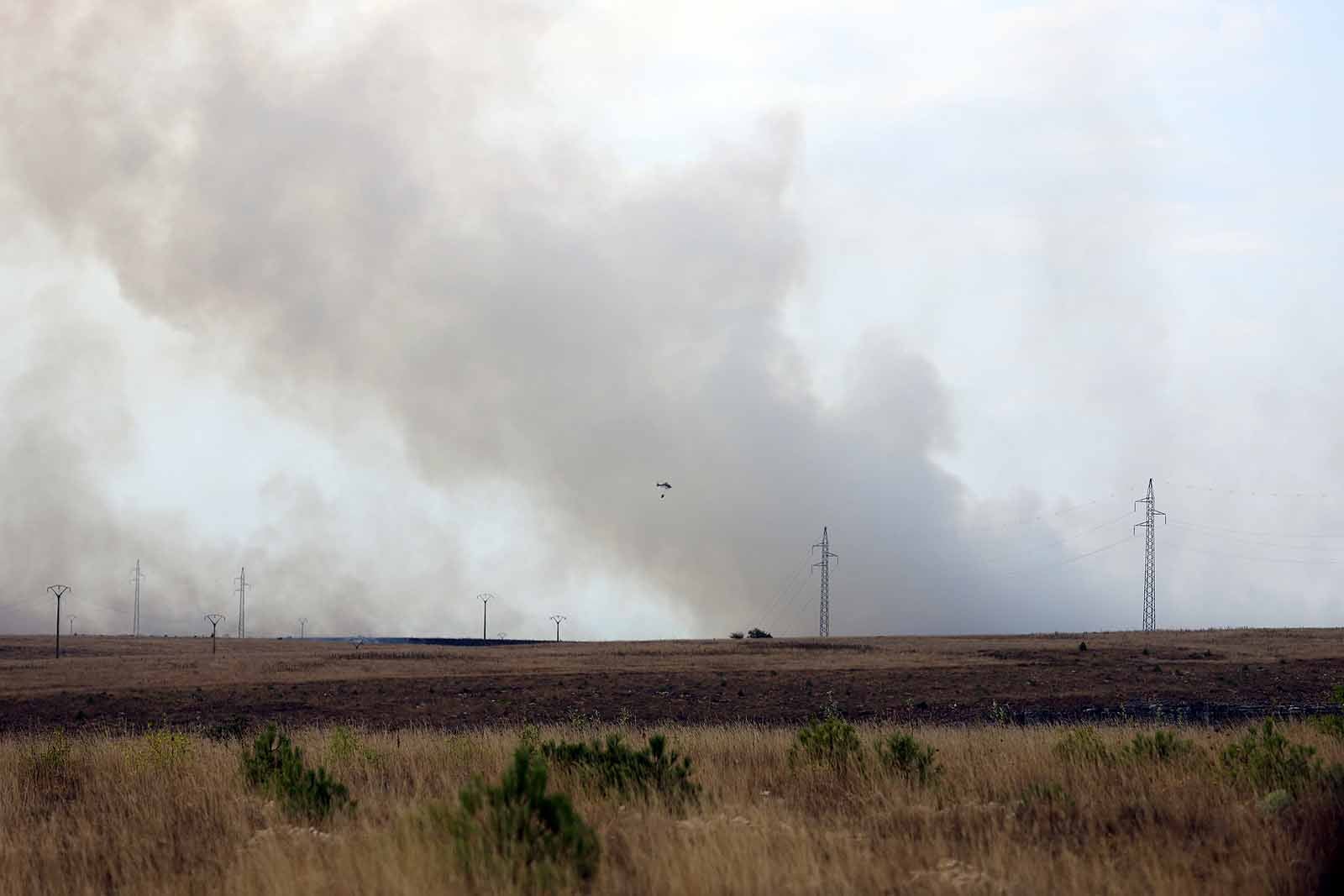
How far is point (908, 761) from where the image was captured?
17.4 metres

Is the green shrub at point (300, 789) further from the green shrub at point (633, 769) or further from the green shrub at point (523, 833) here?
the green shrub at point (523, 833)

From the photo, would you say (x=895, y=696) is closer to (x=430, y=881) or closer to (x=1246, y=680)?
(x=1246, y=680)

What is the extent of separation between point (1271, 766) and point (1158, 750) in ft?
9.34

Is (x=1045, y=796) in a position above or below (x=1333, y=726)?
below

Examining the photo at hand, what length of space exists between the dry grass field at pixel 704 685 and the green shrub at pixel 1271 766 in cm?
1897

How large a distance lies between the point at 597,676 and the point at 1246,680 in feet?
94.0

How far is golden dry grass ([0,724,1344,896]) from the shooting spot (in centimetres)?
998

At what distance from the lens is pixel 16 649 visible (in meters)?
116

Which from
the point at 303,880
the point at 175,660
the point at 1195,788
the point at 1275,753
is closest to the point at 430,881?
the point at 303,880

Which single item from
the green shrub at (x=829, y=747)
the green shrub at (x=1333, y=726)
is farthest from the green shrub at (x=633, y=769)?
the green shrub at (x=1333, y=726)

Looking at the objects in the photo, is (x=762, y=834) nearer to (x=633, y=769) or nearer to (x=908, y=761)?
(x=633, y=769)

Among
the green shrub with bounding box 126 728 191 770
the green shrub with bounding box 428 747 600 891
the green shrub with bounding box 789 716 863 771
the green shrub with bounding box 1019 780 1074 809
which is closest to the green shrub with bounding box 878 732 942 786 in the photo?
the green shrub with bounding box 789 716 863 771

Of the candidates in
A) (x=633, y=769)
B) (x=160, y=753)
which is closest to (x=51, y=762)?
(x=160, y=753)

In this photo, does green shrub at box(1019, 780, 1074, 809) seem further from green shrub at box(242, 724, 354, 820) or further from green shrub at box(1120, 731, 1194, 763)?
green shrub at box(242, 724, 354, 820)
